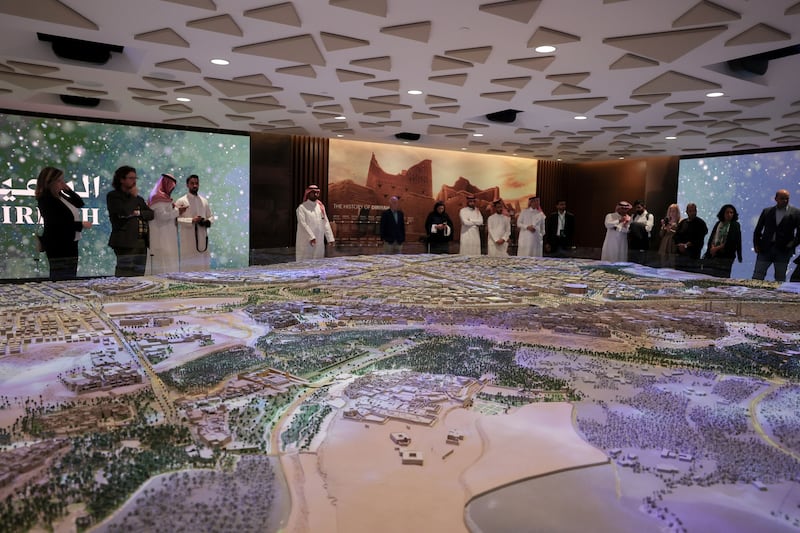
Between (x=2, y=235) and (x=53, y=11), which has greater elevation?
(x=53, y=11)

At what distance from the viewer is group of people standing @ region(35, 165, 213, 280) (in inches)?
223

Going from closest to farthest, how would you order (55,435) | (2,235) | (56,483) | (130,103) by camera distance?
1. (56,483)
2. (55,435)
3. (130,103)
4. (2,235)

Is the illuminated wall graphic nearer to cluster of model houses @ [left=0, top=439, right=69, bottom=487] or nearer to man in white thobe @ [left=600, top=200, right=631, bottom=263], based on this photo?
man in white thobe @ [left=600, top=200, right=631, bottom=263]

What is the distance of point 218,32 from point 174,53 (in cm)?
106

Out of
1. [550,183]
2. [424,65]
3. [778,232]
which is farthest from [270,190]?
[778,232]

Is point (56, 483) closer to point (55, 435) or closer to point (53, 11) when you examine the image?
point (55, 435)

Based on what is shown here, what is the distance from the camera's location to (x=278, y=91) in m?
7.63

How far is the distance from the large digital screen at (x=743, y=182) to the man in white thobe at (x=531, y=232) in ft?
13.4

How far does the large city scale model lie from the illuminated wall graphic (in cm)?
1008

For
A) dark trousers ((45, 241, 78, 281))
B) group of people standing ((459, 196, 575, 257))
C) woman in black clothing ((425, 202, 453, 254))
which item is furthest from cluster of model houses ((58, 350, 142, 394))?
woman in black clothing ((425, 202, 453, 254))

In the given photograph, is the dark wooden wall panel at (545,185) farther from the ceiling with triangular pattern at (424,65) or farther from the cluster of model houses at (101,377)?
the cluster of model houses at (101,377)

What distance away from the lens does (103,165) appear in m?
10.7

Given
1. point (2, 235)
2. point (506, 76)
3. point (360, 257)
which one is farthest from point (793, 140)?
point (2, 235)

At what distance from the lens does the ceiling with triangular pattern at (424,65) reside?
15.0ft
